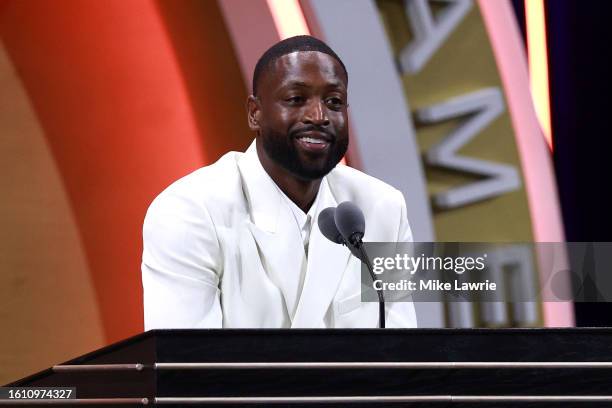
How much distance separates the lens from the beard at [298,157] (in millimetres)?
3148

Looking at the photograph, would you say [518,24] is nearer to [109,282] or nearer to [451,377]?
[109,282]

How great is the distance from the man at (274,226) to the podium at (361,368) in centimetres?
66

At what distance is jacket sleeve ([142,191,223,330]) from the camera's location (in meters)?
2.83

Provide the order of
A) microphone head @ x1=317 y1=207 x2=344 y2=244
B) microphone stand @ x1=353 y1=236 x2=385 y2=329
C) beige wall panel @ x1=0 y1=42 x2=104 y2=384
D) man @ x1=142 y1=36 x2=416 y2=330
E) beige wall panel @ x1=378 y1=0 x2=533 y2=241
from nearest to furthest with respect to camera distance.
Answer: microphone stand @ x1=353 y1=236 x2=385 y2=329, microphone head @ x1=317 y1=207 x2=344 y2=244, man @ x1=142 y1=36 x2=416 y2=330, beige wall panel @ x1=0 y1=42 x2=104 y2=384, beige wall panel @ x1=378 y1=0 x2=533 y2=241

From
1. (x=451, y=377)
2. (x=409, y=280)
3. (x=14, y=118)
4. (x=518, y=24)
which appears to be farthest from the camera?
(x=518, y=24)

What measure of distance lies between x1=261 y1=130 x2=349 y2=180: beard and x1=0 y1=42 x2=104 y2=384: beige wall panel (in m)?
0.98

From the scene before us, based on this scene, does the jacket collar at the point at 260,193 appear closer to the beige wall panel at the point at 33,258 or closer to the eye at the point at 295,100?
the eye at the point at 295,100

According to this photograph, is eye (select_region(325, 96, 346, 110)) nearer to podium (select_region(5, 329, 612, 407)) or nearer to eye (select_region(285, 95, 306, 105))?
eye (select_region(285, 95, 306, 105))

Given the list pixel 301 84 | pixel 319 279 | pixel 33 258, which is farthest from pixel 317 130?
pixel 33 258

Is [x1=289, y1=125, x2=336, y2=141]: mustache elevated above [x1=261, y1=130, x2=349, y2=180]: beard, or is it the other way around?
[x1=289, y1=125, x2=336, y2=141]: mustache

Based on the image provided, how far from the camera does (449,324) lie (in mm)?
3947

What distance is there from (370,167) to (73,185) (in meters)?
1.00

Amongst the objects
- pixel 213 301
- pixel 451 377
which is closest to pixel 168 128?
pixel 213 301

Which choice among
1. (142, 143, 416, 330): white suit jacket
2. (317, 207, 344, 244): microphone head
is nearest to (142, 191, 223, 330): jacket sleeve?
(142, 143, 416, 330): white suit jacket
